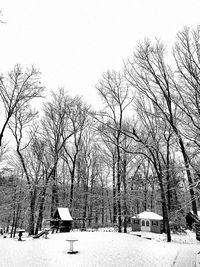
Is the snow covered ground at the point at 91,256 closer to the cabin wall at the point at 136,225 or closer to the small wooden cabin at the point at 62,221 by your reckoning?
the small wooden cabin at the point at 62,221

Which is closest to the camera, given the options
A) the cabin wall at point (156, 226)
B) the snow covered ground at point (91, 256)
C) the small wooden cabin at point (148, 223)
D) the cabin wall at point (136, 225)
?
the snow covered ground at point (91, 256)

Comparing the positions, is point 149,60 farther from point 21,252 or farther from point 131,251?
point 21,252

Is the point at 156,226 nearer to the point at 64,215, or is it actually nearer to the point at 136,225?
the point at 136,225

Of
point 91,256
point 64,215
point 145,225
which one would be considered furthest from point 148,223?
point 91,256

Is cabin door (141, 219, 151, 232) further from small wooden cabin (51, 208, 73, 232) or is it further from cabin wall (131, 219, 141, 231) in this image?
small wooden cabin (51, 208, 73, 232)

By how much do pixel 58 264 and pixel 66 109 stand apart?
16.1 m

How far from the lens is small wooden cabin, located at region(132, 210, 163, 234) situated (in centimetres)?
2562

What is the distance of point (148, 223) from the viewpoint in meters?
26.5

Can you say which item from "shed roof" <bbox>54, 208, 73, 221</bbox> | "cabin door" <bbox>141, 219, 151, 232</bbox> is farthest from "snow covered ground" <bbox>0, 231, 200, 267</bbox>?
"cabin door" <bbox>141, 219, 151, 232</bbox>

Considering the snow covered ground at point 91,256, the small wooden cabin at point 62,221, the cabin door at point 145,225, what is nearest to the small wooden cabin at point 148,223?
the cabin door at point 145,225

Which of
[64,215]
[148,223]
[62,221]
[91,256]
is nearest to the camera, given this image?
[91,256]

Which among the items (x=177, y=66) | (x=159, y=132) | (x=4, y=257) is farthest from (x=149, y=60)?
(x=4, y=257)

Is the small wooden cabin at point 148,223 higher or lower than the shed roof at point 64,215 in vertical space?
lower

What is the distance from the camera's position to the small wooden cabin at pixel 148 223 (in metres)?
25.6
